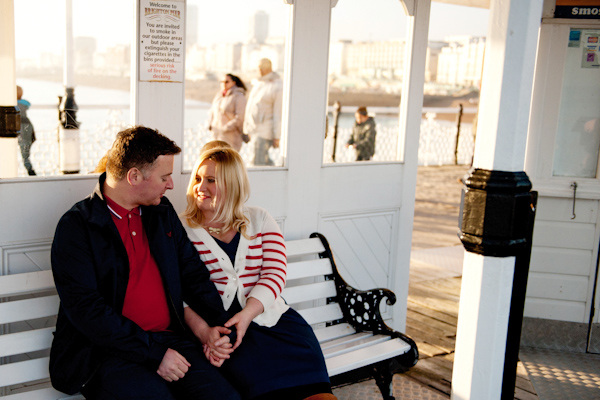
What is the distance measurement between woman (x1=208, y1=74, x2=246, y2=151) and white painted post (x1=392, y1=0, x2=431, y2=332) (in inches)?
46.5

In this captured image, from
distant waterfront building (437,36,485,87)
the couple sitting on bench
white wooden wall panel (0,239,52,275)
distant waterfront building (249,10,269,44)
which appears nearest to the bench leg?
the couple sitting on bench

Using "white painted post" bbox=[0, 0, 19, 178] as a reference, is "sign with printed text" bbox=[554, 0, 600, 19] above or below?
above

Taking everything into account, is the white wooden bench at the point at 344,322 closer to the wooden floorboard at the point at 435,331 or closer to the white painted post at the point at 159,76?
the wooden floorboard at the point at 435,331

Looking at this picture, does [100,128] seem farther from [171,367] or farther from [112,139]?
[171,367]

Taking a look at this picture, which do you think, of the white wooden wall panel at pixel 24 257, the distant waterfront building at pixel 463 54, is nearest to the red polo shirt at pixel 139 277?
the white wooden wall panel at pixel 24 257

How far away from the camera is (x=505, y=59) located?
2049 millimetres

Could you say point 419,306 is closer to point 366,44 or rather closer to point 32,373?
point 366,44

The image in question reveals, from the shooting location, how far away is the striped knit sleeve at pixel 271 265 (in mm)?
2746

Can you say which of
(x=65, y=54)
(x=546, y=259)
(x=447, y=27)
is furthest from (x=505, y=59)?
(x=447, y=27)

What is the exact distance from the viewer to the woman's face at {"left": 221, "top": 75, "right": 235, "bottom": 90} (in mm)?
5061

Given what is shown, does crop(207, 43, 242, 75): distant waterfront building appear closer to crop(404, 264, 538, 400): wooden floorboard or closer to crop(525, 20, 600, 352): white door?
crop(525, 20, 600, 352): white door

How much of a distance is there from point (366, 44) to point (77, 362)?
294 cm

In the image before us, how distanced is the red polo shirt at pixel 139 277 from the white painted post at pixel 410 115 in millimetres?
2075

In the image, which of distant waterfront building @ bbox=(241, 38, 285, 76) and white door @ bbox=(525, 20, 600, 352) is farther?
white door @ bbox=(525, 20, 600, 352)
